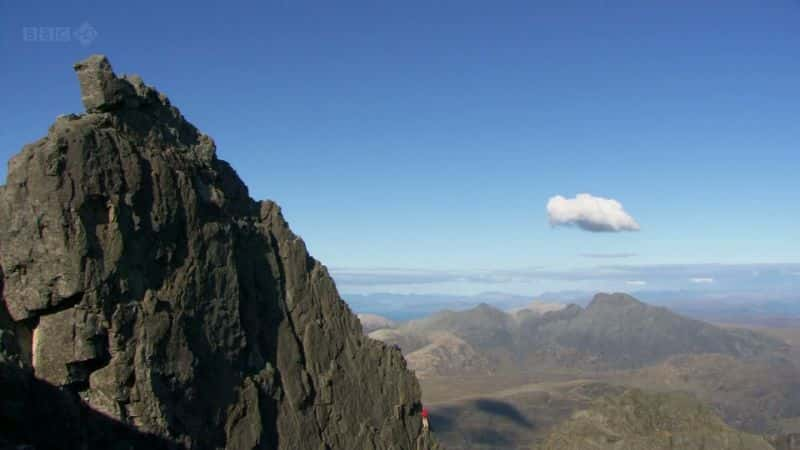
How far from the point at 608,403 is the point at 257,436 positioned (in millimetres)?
82451

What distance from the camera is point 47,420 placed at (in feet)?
92.3

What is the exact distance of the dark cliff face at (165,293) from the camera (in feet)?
107

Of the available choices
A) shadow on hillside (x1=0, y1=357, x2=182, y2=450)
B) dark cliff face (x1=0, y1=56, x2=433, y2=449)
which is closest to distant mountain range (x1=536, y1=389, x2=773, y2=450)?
dark cliff face (x1=0, y1=56, x2=433, y2=449)

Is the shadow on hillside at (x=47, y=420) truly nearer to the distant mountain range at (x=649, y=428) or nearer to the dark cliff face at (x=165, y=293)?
the dark cliff face at (x=165, y=293)

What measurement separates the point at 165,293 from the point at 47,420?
991 cm

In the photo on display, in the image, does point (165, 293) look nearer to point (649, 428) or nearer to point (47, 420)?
point (47, 420)

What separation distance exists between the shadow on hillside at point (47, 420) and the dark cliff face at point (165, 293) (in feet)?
1.44

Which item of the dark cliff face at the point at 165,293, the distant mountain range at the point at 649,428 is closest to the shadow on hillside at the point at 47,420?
the dark cliff face at the point at 165,293

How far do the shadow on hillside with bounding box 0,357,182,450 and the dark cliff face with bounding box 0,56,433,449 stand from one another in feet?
1.44

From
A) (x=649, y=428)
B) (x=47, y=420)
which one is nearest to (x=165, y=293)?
(x=47, y=420)

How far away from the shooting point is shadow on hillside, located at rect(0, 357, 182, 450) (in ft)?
86.4

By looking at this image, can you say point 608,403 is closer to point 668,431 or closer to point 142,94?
point 668,431

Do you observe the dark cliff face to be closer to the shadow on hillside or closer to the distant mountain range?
the shadow on hillside

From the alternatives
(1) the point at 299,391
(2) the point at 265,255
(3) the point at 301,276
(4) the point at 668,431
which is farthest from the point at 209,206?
(4) the point at 668,431
